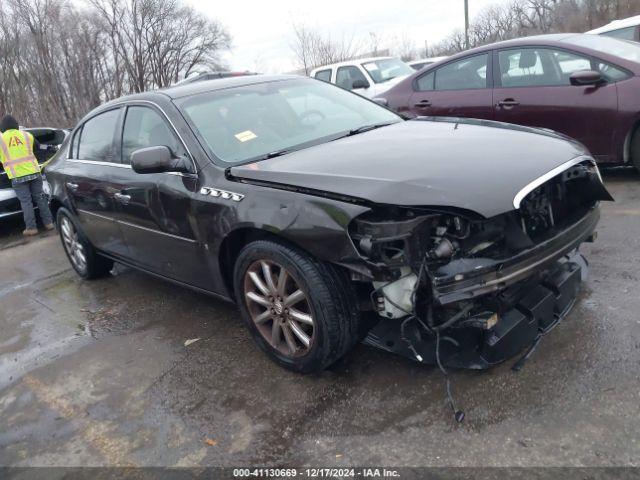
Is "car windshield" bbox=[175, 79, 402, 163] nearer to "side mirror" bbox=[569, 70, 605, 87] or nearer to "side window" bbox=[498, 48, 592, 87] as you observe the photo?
"side mirror" bbox=[569, 70, 605, 87]

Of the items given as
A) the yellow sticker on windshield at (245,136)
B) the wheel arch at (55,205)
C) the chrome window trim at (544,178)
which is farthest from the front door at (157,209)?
the chrome window trim at (544,178)

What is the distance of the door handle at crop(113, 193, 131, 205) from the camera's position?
403 centimetres

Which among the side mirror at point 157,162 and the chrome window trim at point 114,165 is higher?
the side mirror at point 157,162

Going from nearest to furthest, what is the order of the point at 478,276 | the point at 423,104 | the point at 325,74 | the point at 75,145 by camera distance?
the point at 478,276
the point at 75,145
the point at 423,104
the point at 325,74

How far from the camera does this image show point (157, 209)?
3.73m

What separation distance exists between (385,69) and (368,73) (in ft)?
1.51

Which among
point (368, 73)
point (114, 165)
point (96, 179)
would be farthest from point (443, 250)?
point (368, 73)

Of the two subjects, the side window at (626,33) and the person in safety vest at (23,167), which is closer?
the person in safety vest at (23,167)

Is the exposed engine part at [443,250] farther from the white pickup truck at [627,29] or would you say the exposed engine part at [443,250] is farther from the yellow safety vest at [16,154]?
the white pickup truck at [627,29]

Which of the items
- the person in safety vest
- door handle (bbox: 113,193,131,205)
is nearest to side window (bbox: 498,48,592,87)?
door handle (bbox: 113,193,131,205)

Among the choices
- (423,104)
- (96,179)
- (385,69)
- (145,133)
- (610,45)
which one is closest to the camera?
(145,133)

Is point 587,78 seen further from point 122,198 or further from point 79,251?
point 79,251

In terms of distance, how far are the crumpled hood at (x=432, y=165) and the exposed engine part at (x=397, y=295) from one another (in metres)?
0.36

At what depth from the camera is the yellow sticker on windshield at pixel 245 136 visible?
3.53m
